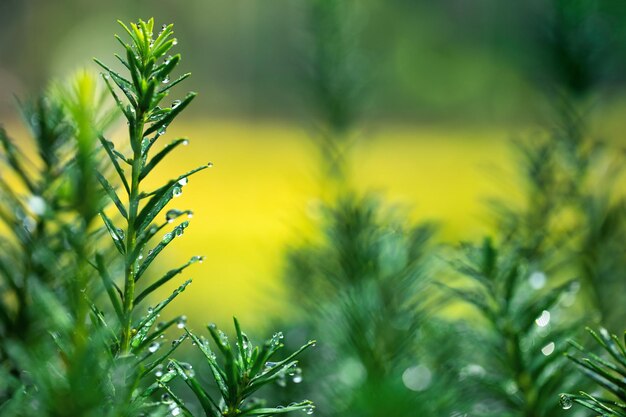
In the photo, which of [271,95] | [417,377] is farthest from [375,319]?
[271,95]

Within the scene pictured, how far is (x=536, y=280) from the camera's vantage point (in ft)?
0.68

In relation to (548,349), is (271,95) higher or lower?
higher

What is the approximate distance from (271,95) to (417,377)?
8.98 feet

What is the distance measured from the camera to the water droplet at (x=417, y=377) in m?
0.18

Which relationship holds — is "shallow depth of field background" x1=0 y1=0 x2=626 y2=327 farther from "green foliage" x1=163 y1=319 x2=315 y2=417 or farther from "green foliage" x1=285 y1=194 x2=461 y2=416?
"green foliage" x1=163 y1=319 x2=315 y2=417

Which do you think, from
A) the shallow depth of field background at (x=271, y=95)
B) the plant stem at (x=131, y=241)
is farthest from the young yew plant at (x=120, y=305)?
the shallow depth of field background at (x=271, y=95)

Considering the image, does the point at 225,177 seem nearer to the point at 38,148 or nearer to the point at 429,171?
the point at 429,171

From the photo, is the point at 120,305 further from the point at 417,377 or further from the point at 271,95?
the point at 271,95

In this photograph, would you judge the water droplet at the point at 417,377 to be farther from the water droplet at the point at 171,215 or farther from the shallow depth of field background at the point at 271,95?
the shallow depth of field background at the point at 271,95

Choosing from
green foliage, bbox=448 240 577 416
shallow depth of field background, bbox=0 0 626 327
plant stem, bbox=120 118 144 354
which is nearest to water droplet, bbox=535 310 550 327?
green foliage, bbox=448 240 577 416

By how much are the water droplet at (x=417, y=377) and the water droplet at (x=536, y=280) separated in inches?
1.5

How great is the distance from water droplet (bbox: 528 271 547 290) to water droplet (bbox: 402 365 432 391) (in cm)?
4

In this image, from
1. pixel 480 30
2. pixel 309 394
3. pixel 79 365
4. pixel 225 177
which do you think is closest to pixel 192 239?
pixel 225 177

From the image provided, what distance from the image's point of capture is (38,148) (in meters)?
0.18
